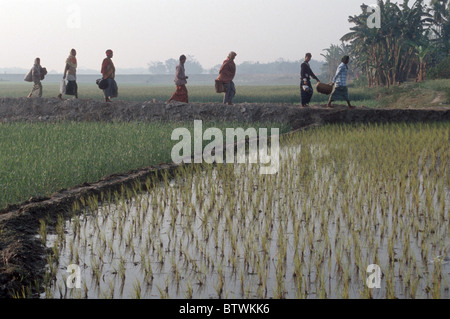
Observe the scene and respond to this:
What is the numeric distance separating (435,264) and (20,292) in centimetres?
241

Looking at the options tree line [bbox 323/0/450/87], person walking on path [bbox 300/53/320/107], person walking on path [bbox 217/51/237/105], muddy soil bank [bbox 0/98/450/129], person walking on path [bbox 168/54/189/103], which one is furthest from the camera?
tree line [bbox 323/0/450/87]

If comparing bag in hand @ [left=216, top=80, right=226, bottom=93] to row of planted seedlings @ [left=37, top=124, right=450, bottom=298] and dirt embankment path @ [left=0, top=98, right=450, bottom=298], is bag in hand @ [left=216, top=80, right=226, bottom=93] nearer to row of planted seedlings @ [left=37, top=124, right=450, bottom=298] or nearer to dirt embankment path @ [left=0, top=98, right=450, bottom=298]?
dirt embankment path @ [left=0, top=98, right=450, bottom=298]

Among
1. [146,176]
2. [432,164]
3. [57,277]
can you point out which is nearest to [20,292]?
[57,277]

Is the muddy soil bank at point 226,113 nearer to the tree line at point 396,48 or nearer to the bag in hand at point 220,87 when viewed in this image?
the bag in hand at point 220,87

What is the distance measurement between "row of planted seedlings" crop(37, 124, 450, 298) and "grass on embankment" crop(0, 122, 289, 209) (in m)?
0.62

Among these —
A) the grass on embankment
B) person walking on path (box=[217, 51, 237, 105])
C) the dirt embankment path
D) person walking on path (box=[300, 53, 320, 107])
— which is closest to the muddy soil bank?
the dirt embankment path

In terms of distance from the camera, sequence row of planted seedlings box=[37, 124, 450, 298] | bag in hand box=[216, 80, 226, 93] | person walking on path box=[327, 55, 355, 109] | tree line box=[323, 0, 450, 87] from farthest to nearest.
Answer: tree line box=[323, 0, 450, 87]
bag in hand box=[216, 80, 226, 93]
person walking on path box=[327, 55, 355, 109]
row of planted seedlings box=[37, 124, 450, 298]

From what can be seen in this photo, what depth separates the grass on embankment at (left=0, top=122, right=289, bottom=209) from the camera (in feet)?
20.0

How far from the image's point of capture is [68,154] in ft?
24.5

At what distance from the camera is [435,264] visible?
3.76 meters

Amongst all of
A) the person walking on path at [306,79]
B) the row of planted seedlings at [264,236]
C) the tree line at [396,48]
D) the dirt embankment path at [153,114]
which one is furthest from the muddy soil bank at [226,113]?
the tree line at [396,48]

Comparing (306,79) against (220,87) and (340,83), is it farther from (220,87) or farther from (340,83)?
(220,87)

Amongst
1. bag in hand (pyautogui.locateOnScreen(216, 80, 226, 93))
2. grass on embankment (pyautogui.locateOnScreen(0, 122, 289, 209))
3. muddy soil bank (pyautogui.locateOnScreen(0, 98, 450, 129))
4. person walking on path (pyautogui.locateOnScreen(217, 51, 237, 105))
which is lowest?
grass on embankment (pyautogui.locateOnScreen(0, 122, 289, 209))
